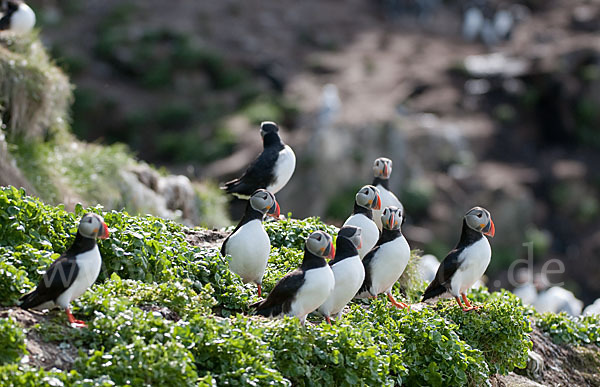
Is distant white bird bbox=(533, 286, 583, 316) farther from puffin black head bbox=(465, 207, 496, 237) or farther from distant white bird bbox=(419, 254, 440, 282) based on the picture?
puffin black head bbox=(465, 207, 496, 237)

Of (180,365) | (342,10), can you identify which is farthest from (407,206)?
(180,365)

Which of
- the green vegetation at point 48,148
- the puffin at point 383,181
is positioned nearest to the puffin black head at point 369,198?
the puffin at point 383,181

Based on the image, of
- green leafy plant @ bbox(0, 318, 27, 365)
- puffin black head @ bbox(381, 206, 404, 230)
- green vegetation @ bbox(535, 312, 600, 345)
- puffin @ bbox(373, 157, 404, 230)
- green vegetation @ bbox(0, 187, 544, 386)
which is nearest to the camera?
green leafy plant @ bbox(0, 318, 27, 365)

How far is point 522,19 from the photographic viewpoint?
35.0 m

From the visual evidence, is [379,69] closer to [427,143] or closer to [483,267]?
Result: [427,143]

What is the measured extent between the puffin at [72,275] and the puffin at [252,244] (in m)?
1.48

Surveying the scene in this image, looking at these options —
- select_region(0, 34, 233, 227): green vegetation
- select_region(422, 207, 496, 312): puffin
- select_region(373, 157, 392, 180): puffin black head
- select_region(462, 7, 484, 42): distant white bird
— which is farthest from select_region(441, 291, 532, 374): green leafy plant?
select_region(462, 7, 484, 42): distant white bird

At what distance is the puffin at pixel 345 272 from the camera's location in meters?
6.69

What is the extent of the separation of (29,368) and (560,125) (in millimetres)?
24300

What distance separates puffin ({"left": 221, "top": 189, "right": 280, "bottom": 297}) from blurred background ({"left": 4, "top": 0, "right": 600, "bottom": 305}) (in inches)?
454

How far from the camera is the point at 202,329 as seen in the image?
19.7 feet

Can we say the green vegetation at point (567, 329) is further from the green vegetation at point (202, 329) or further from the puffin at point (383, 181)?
the puffin at point (383, 181)

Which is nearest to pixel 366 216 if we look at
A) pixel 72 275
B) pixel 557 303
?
pixel 72 275

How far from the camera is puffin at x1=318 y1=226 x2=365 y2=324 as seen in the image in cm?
669
